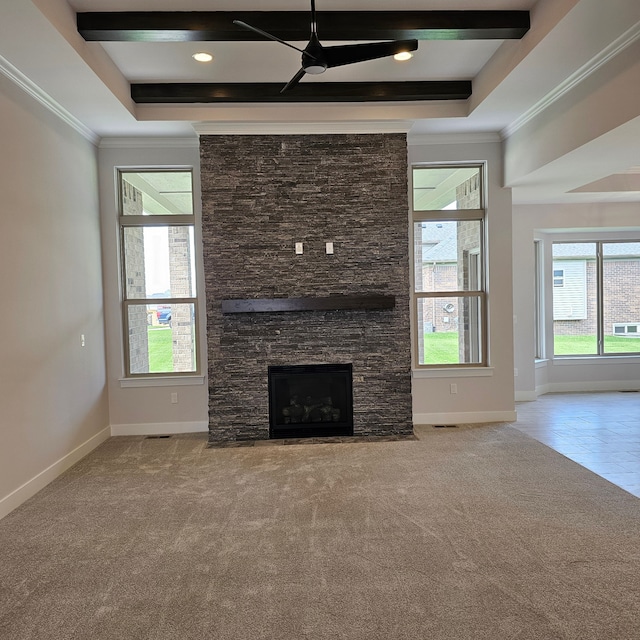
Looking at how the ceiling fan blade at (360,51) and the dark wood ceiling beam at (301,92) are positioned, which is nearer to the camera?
the ceiling fan blade at (360,51)

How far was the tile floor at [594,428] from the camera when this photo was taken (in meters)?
4.28

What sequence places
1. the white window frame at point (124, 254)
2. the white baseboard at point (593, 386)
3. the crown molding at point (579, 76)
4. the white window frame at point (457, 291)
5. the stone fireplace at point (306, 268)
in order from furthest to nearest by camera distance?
1. the white baseboard at point (593, 386)
2. the white window frame at point (457, 291)
3. the white window frame at point (124, 254)
4. the stone fireplace at point (306, 268)
5. the crown molding at point (579, 76)

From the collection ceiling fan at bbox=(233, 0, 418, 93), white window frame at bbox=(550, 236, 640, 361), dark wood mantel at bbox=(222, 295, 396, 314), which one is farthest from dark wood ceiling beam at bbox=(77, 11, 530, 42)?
white window frame at bbox=(550, 236, 640, 361)

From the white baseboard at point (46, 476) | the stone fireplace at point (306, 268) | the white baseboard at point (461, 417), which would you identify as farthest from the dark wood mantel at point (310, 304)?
the white baseboard at point (46, 476)

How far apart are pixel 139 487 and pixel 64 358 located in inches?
54.4

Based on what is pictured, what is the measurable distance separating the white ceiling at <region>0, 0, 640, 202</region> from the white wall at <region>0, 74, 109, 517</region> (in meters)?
0.37

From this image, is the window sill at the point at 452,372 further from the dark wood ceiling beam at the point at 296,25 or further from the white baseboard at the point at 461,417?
the dark wood ceiling beam at the point at 296,25

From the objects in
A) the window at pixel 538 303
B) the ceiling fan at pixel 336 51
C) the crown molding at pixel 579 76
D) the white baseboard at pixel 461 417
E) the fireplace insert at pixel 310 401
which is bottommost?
the white baseboard at pixel 461 417

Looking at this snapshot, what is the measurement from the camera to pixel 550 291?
25.2ft

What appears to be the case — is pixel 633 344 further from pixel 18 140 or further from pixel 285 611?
pixel 18 140

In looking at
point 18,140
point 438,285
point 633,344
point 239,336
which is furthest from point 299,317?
point 633,344

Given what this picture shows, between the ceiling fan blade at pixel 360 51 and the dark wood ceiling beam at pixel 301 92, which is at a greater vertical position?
the dark wood ceiling beam at pixel 301 92

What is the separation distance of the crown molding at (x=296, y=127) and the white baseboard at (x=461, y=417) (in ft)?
10.0

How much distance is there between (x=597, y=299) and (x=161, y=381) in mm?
6441
